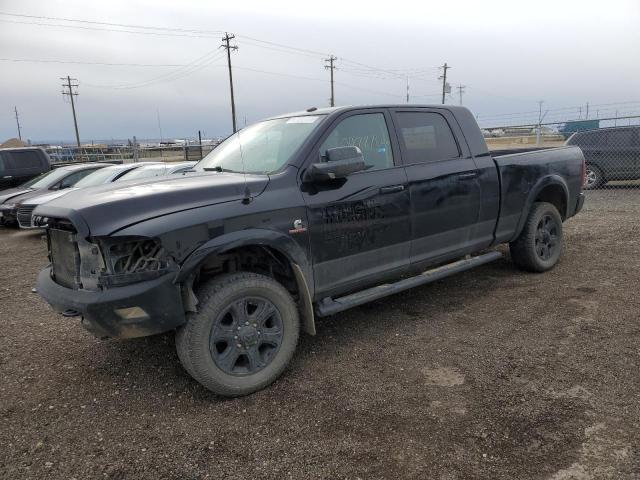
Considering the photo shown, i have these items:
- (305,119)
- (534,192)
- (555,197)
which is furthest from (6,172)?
(555,197)

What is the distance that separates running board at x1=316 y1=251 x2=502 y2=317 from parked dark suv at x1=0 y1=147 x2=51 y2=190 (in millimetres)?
12539

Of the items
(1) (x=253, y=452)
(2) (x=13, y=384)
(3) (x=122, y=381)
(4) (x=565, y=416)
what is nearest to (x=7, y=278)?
(2) (x=13, y=384)

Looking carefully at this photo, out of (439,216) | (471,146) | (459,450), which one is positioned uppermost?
(471,146)

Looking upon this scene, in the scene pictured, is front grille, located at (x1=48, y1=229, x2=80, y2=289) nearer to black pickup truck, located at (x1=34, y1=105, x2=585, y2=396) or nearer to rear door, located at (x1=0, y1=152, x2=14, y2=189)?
black pickup truck, located at (x1=34, y1=105, x2=585, y2=396)

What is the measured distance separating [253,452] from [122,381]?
4.41ft

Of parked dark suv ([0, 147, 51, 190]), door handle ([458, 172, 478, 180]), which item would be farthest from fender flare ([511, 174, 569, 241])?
parked dark suv ([0, 147, 51, 190])

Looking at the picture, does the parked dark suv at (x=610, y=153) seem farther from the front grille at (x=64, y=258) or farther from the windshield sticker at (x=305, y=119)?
the front grille at (x=64, y=258)

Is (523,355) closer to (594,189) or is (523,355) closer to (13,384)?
(13,384)

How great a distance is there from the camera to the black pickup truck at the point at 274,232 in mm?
2834

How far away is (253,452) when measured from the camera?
8.63 feet

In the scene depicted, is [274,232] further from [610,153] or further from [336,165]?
[610,153]

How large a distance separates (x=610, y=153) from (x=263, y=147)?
11.1 m

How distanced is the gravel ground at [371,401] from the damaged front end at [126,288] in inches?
24.9

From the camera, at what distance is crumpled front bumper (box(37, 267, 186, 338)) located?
2.76m
